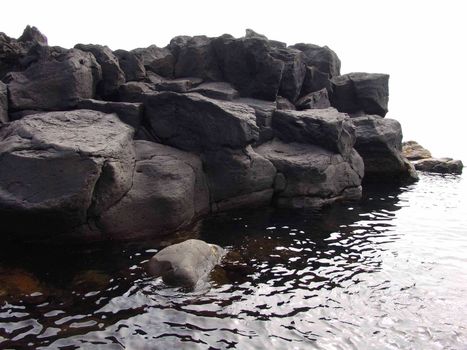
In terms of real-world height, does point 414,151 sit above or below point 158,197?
above

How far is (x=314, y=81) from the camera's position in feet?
110

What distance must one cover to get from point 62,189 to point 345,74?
99.3ft

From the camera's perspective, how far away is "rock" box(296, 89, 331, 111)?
1207 inches

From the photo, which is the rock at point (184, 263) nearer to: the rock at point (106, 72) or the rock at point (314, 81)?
the rock at point (106, 72)

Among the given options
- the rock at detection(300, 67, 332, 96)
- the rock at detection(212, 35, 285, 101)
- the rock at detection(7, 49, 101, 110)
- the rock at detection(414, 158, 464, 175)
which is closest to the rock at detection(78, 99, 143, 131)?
the rock at detection(7, 49, 101, 110)

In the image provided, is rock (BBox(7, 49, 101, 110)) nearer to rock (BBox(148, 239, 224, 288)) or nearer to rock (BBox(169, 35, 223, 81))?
rock (BBox(169, 35, 223, 81))

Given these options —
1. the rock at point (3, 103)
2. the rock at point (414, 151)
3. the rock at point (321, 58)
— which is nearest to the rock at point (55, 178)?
the rock at point (3, 103)

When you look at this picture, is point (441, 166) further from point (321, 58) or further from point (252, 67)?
point (252, 67)

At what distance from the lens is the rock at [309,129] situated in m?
25.2

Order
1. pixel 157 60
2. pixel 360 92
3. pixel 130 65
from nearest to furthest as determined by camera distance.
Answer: pixel 130 65
pixel 157 60
pixel 360 92

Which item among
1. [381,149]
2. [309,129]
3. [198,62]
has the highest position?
[198,62]

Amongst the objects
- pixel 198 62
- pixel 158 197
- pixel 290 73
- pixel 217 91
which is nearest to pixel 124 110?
pixel 158 197

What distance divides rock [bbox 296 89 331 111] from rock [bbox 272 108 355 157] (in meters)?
4.71

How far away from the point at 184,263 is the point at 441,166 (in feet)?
128
